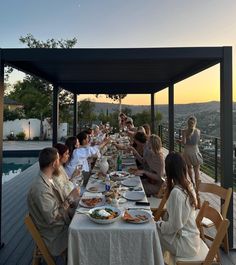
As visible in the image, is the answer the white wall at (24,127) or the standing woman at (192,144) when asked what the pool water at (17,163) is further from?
the standing woman at (192,144)

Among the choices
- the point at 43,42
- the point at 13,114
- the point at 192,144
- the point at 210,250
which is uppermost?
the point at 43,42

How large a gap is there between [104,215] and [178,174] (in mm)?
693

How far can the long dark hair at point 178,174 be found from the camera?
2406 mm

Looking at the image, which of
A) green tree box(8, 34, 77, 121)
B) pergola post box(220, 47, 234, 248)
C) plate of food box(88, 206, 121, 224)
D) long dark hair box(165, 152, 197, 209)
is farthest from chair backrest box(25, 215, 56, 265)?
green tree box(8, 34, 77, 121)

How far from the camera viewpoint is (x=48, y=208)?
2459 mm

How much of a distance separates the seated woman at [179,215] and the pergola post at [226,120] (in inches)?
54.5

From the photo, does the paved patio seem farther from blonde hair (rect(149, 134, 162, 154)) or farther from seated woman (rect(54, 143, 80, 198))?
blonde hair (rect(149, 134, 162, 154))

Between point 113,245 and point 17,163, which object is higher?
point 113,245

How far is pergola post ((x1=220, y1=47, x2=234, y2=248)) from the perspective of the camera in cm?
362

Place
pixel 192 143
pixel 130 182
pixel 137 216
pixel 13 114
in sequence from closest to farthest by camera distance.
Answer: pixel 137 216 → pixel 130 182 → pixel 192 143 → pixel 13 114

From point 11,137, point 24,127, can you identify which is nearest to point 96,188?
point 11,137

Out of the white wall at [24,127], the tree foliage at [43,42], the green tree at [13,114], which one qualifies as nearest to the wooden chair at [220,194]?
the tree foliage at [43,42]

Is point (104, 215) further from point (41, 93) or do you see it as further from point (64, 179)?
point (41, 93)

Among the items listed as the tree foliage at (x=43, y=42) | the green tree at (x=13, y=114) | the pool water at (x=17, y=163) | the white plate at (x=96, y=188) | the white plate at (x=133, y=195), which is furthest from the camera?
the green tree at (x=13, y=114)
